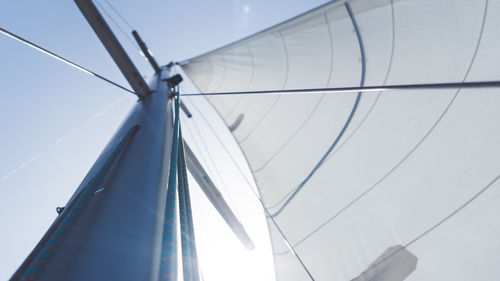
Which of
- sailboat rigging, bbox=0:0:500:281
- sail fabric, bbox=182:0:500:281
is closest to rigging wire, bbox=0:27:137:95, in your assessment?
sailboat rigging, bbox=0:0:500:281

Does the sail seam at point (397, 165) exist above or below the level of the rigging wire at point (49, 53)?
below

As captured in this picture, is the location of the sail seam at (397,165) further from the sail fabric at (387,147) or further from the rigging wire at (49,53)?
the rigging wire at (49,53)

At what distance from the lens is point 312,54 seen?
271 centimetres

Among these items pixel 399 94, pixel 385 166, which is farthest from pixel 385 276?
pixel 399 94

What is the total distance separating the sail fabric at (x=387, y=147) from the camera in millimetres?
1306

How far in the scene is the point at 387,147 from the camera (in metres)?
1.80

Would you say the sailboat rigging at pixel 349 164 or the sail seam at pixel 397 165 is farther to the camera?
→ the sail seam at pixel 397 165

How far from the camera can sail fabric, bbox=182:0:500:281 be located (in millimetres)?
1306

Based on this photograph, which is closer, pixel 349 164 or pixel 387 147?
pixel 387 147

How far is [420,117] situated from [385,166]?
39cm

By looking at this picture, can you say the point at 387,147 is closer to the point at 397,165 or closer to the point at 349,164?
the point at 397,165

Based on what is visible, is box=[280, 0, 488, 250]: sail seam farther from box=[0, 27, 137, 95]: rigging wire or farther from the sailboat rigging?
box=[0, 27, 137, 95]: rigging wire

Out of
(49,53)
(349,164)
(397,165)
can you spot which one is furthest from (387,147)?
(49,53)

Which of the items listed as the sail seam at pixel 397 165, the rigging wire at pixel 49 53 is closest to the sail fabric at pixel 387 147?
the sail seam at pixel 397 165
